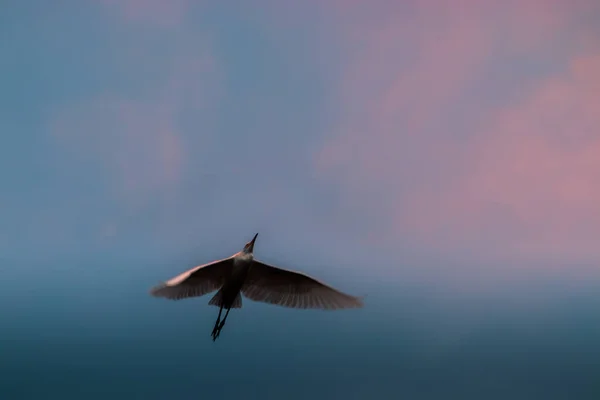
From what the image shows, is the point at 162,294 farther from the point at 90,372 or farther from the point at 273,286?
the point at 90,372

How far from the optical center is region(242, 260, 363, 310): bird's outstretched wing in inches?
495

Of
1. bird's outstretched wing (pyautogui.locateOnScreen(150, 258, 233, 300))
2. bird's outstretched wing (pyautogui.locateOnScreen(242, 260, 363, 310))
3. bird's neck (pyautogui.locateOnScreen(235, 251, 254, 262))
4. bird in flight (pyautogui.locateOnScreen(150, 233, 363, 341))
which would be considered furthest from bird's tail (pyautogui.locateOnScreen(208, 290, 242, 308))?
bird's neck (pyautogui.locateOnScreen(235, 251, 254, 262))

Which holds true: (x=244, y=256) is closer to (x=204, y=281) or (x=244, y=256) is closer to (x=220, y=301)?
(x=204, y=281)

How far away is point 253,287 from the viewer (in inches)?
534

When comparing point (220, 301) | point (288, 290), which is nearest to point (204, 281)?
point (220, 301)

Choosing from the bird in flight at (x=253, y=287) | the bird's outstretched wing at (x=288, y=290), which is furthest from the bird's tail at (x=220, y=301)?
the bird's outstretched wing at (x=288, y=290)

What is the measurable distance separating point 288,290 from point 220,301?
2086mm

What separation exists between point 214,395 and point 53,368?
71243 millimetres

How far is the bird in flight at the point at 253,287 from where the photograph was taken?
11.8 meters

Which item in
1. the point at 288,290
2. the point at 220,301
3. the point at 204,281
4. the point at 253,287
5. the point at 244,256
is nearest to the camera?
the point at 244,256

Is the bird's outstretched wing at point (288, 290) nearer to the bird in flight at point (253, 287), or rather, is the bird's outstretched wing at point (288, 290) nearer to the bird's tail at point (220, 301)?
the bird in flight at point (253, 287)

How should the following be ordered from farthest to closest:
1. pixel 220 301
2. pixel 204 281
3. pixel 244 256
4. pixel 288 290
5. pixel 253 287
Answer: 1. pixel 253 287
2. pixel 288 290
3. pixel 220 301
4. pixel 204 281
5. pixel 244 256

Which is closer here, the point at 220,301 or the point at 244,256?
the point at 244,256

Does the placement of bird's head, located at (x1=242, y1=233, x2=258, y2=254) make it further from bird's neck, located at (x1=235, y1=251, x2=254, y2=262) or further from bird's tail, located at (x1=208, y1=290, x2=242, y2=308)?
bird's tail, located at (x1=208, y1=290, x2=242, y2=308)
